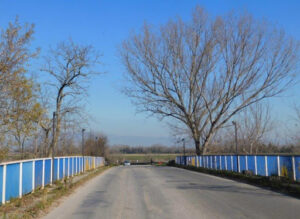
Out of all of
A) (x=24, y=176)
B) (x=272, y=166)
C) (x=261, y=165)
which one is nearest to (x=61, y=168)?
(x=24, y=176)

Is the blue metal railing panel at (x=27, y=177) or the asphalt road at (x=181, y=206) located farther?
the blue metal railing panel at (x=27, y=177)

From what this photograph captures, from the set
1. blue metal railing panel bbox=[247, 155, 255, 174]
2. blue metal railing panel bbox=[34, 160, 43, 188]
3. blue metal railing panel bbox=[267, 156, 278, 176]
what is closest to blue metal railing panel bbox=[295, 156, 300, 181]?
blue metal railing panel bbox=[267, 156, 278, 176]

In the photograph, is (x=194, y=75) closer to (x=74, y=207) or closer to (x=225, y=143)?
(x=225, y=143)

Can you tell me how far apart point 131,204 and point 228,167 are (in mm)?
19009

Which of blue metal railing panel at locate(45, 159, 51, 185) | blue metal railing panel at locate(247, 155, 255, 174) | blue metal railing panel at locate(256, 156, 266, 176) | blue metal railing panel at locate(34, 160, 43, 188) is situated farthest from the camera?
blue metal railing panel at locate(247, 155, 255, 174)

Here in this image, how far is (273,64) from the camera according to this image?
3675cm

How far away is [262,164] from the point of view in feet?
74.3

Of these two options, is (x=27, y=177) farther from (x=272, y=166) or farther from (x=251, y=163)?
(x=251, y=163)

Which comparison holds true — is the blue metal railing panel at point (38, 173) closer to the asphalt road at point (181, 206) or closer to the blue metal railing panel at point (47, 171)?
the blue metal railing panel at point (47, 171)

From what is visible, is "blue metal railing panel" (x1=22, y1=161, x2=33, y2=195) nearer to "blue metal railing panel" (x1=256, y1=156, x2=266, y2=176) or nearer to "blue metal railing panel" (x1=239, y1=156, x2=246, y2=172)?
"blue metal railing panel" (x1=256, y1=156, x2=266, y2=176)

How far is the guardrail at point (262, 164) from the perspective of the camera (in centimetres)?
1866

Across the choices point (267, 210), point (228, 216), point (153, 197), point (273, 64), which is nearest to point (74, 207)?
point (153, 197)

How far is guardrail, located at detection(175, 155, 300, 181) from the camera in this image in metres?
18.7

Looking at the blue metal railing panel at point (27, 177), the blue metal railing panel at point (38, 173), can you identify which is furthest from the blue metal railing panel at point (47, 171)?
the blue metal railing panel at point (27, 177)
